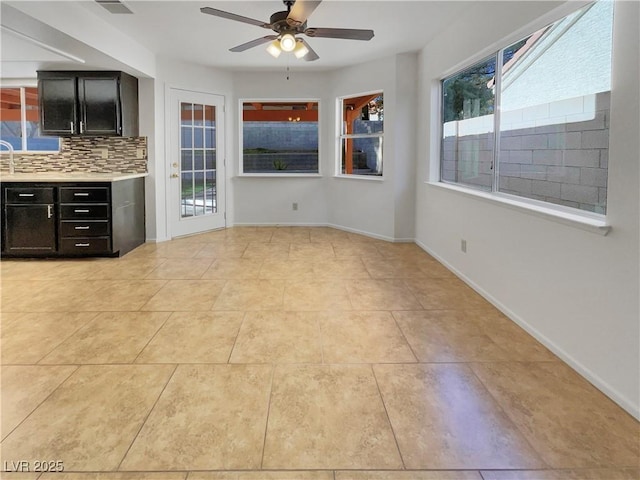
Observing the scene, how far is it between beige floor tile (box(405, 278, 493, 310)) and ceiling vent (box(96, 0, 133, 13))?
351 centimetres

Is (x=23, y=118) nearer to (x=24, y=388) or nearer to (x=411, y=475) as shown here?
(x=24, y=388)

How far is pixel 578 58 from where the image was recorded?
2.86 meters

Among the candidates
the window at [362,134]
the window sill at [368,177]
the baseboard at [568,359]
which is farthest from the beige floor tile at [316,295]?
the window at [362,134]

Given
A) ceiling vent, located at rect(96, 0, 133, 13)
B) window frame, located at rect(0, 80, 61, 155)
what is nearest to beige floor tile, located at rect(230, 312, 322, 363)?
ceiling vent, located at rect(96, 0, 133, 13)

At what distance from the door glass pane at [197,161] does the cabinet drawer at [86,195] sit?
165 centimetres

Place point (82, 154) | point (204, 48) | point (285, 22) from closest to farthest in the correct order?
point (285, 22) → point (204, 48) → point (82, 154)

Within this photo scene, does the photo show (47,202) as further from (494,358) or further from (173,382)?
(494,358)

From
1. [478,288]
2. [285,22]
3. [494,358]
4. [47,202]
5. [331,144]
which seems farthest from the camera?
[331,144]

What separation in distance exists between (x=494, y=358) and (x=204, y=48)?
4.98 meters

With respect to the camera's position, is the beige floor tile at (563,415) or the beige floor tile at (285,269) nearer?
the beige floor tile at (563,415)

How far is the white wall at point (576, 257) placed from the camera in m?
2.20

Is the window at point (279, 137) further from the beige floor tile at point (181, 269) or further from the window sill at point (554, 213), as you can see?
the window sill at point (554, 213)

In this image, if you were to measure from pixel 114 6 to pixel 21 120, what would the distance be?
3057mm

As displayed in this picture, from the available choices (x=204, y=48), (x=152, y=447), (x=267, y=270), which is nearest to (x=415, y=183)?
(x=267, y=270)
